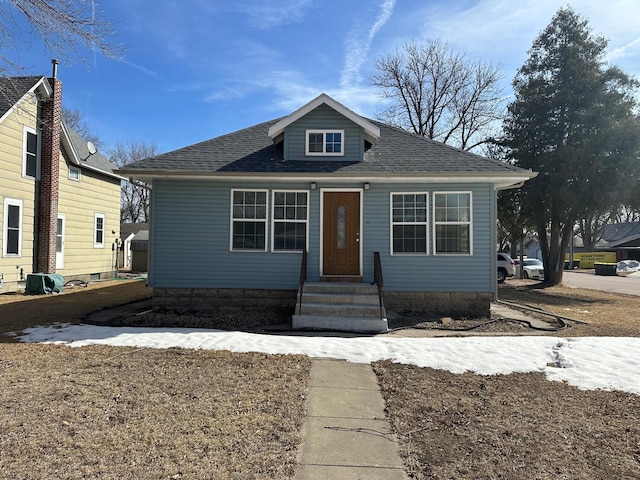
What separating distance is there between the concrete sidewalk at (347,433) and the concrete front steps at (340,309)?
2599mm

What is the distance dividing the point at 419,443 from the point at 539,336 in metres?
5.02

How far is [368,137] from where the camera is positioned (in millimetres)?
10125

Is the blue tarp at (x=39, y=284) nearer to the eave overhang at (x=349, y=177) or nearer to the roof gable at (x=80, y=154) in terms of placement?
the roof gable at (x=80, y=154)

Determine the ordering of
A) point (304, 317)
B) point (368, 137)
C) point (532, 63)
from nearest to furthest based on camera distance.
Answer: point (304, 317), point (368, 137), point (532, 63)

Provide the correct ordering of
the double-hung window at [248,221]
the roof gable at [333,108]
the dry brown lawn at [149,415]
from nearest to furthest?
the dry brown lawn at [149,415] → the double-hung window at [248,221] → the roof gable at [333,108]

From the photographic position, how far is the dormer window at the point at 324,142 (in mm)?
9828

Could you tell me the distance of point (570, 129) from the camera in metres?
17.1

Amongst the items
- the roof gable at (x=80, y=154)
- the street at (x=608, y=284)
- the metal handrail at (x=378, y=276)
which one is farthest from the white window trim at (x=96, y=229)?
the street at (x=608, y=284)

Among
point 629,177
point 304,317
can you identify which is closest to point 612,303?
point 629,177

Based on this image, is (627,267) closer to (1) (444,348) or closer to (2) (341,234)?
(2) (341,234)

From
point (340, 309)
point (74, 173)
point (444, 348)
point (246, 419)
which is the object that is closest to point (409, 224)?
point (340, 309)

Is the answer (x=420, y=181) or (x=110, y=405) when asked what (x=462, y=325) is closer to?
(x=420, y=181)

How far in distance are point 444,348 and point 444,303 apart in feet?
10.1

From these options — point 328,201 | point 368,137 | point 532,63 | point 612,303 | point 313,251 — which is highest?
point 532,63
